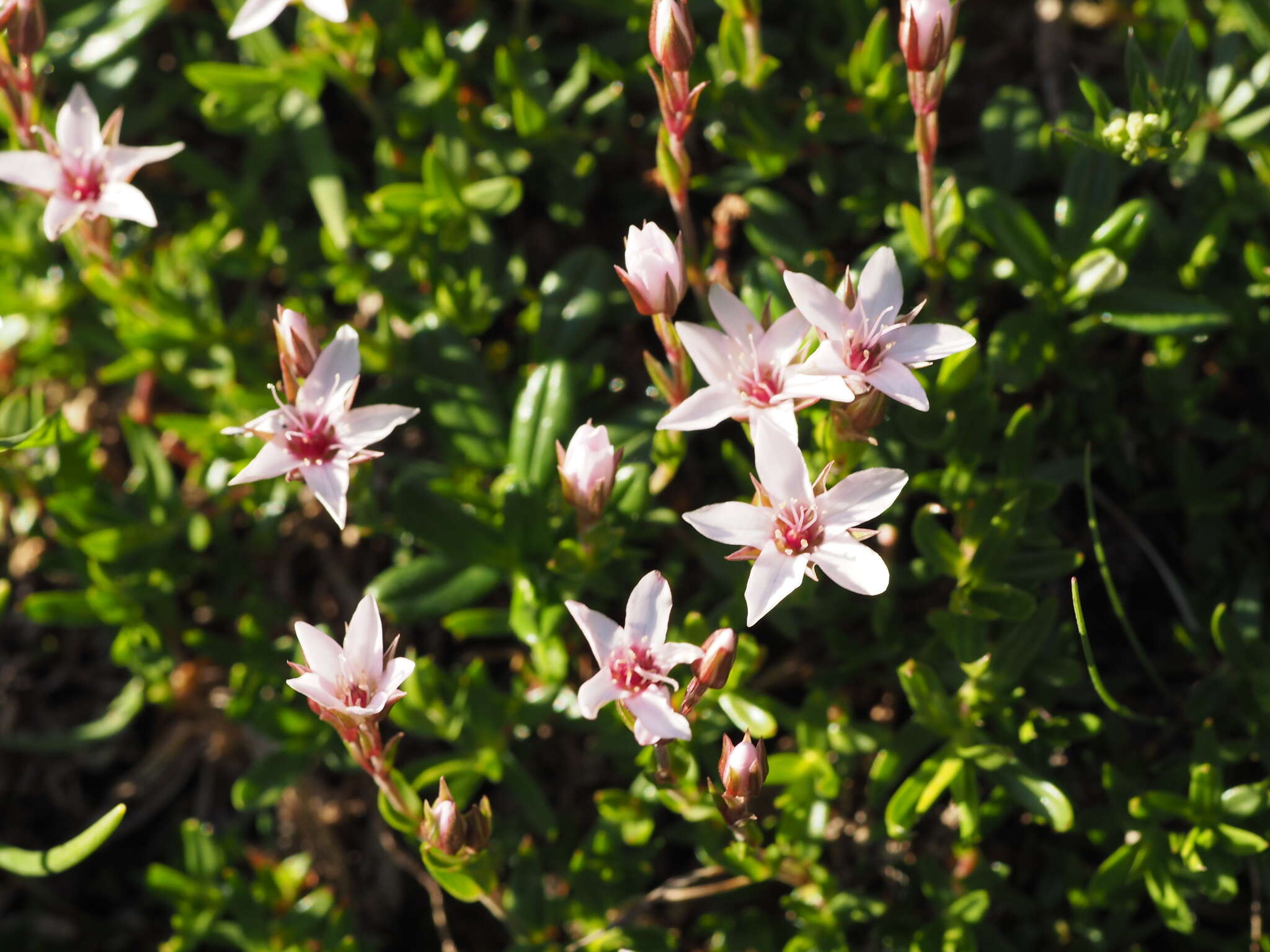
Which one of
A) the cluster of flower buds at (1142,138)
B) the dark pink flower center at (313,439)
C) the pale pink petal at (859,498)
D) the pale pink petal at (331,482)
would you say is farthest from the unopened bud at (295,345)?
the cluster of flower buds at (1142,138)

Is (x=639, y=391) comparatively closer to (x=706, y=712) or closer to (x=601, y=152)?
(x=601, y=152)

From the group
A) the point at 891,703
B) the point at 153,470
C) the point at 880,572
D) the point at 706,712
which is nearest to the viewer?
the point at 880,572

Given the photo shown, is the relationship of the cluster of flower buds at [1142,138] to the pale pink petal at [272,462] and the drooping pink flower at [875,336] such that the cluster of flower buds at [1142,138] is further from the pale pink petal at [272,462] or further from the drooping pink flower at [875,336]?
the pale pink petal at [272,462]

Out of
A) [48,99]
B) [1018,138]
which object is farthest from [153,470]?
[1018,138]

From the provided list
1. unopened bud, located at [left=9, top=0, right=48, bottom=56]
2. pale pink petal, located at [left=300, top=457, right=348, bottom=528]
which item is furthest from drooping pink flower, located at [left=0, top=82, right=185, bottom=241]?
pale pink petal, located at [left=300, top=457, right=348, bottom=528]

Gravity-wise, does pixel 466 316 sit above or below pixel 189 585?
above

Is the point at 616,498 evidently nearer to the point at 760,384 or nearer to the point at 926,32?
the point at 760,384
